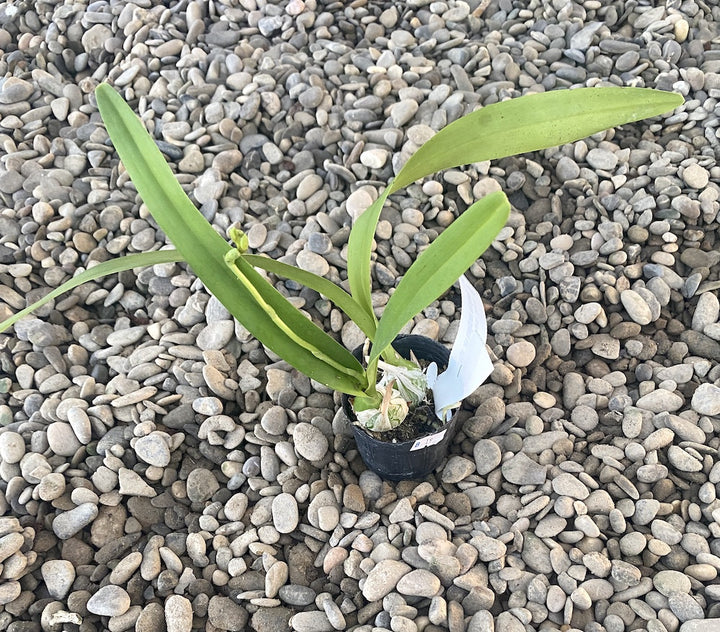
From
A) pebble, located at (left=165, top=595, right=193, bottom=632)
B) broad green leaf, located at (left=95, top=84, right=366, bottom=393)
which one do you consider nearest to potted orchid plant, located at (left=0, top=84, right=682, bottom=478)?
broad green leaf, located at (left=95, top=84, right=366, bottom=393)

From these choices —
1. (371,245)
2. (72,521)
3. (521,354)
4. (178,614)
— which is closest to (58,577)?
(72,521)

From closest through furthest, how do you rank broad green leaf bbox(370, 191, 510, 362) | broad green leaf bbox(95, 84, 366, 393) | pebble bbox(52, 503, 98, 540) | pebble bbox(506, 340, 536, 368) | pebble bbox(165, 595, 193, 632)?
broad green leaf bbox(370, 191, 510, 362)
broad green leaf bbox(95, 84, 366, 393)
pebble bbox(165, 595, 193, 632)
pebble bbox(52, 503, 98, 540)
pebble bbox(506, 340, 536, 368)

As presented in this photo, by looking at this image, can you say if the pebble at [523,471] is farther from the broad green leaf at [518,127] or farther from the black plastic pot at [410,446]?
the broad green leaf at [518,127]

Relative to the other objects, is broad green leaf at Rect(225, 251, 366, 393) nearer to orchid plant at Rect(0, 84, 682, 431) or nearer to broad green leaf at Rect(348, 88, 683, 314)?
orchid plant at Rect(0, 84, 682, 431)

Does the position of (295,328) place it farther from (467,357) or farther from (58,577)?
(58,577)

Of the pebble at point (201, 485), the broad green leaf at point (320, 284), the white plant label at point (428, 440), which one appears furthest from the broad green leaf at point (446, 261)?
the pebble at point (201, 485)

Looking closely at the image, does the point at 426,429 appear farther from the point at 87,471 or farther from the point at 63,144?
the point at 63,144

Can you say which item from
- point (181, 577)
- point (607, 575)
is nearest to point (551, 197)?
point (607, 575)

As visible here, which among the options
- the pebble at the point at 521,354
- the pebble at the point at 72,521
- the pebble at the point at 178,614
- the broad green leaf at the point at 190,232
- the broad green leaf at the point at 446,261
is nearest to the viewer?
the broad green leaf at the point at 446,261
